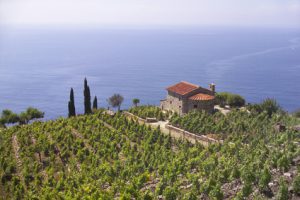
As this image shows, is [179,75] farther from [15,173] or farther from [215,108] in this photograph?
[15,173]

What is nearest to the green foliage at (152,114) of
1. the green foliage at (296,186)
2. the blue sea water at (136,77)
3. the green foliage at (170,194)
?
the green foliage at (170,194)

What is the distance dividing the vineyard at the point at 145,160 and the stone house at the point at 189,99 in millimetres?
3849

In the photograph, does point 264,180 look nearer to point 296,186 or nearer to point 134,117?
point 296,186

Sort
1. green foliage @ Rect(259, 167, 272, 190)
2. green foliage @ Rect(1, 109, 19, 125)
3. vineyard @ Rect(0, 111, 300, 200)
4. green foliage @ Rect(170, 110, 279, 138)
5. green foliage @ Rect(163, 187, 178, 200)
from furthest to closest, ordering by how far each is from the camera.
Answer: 1. green foliage @ Rect(1, 109, 19, 125)
2. green foliage @ Rect(170, 110, 279, 138)
3. vineyard @ Rect(0, 111, 300, 200)
4. green foliage @ Rect(163, 187, 178, 200)
5. green foliage @ Rect(259, 167, 272, 190)

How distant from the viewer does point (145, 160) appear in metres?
32.6

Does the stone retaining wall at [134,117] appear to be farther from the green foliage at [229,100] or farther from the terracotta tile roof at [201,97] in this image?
the green foliage at [229,100]

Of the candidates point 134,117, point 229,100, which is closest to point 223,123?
point 134,117

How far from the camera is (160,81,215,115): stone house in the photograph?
168ft

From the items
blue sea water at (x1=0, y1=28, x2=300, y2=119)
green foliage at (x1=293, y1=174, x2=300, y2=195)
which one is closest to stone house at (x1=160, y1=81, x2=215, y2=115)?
green foliage at (x1=293, y1=174, x2=300, y2=195)

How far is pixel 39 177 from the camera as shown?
32469 mm

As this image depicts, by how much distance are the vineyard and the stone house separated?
385cm

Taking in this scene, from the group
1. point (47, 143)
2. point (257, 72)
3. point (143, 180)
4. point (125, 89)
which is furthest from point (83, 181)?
point (257, 72)

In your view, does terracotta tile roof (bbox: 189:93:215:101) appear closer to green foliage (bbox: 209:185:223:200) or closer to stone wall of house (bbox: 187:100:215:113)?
stone wall of house (bbox: 187:100:215:113)

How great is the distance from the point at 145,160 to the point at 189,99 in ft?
67.9
